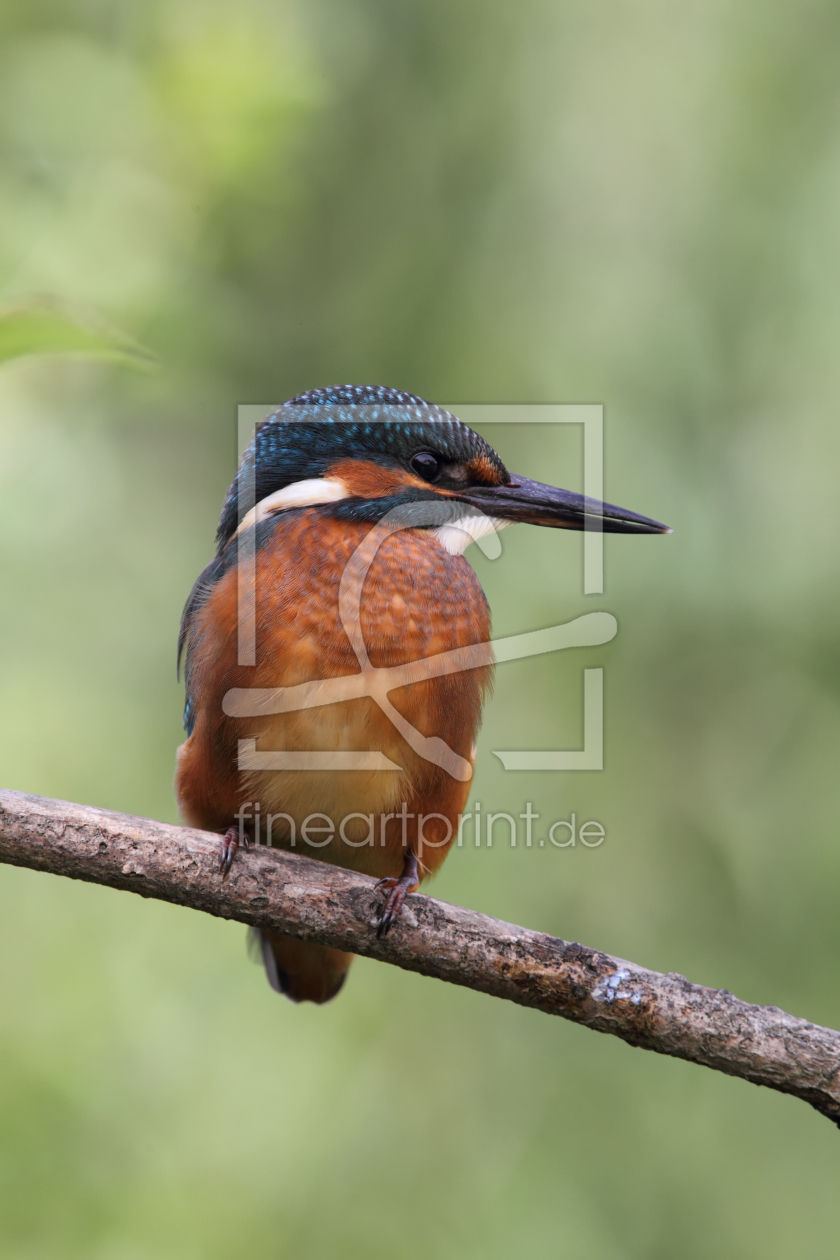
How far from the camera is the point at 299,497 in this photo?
92.4 inches

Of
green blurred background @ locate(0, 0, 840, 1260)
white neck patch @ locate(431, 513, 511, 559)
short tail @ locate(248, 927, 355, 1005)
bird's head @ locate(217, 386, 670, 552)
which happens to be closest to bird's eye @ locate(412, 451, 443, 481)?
bird's head @ locate(217, 386, 670, 552)

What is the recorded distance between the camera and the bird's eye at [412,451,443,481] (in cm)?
240

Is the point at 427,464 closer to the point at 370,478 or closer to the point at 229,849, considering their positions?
the point at 370,478

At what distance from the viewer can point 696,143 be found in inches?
134

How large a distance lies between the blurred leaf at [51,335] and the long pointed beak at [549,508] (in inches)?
69.3

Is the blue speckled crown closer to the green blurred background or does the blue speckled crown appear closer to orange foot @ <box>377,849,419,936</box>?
the green blurred background

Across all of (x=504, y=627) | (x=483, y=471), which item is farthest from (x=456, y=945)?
(x=504, y=627)

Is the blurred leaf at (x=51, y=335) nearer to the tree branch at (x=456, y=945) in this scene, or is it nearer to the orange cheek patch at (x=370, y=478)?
the tree branch at (x=456, y=945)

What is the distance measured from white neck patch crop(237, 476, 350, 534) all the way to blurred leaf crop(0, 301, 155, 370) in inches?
62.5

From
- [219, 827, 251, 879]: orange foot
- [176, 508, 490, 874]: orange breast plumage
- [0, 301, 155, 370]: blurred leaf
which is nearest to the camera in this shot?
[0, 301, 155, 370]: blurred leaf

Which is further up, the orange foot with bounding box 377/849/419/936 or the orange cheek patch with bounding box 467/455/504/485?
the orange cheek patch with bounding box 467/455/504/485

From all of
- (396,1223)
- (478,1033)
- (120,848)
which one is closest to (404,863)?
(120,848)

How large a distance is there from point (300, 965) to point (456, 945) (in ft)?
3.33

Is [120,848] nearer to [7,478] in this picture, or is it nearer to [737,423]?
[7,478]
